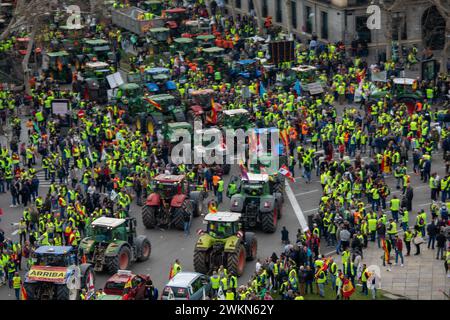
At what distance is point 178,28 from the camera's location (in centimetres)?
7012

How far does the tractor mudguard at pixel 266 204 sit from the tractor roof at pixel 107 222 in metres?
5.49

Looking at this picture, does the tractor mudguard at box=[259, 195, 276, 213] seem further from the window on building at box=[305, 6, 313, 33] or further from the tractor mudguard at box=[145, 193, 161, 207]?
the window on building at box=[305, 6, 313, 33]

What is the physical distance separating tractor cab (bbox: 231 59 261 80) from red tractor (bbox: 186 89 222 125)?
594cm

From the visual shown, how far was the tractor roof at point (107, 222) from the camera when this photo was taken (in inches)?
1251

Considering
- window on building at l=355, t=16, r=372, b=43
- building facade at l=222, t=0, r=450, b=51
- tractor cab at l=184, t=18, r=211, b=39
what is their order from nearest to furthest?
building facade at l=222, t=0, r=450, b=51, window on building at l=355, t=16, r=372, b=43, tractor cab at l=184, t=18, r=211, b=39

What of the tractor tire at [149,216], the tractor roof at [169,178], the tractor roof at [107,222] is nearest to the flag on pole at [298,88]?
the tractor roof at [169,178]

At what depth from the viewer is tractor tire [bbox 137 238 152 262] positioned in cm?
3269

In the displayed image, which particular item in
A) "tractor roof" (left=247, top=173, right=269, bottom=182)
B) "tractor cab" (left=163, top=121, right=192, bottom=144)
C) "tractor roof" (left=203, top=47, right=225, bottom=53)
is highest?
"tractor roof" (left=203, top=47, right=225, bottom=53)

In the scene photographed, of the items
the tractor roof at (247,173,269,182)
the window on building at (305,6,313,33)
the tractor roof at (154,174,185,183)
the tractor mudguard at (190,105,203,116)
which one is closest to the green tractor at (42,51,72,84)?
the tractor mudguard at (190,105,203,116)

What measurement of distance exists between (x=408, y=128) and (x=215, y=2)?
36.8 m

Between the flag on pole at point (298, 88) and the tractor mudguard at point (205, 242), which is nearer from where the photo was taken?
the tractor mudguard at point (205, 242)

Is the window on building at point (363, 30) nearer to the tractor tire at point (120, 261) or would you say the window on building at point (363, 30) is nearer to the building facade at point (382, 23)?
the building facade at point (382, 23)

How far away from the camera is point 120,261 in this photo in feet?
103
